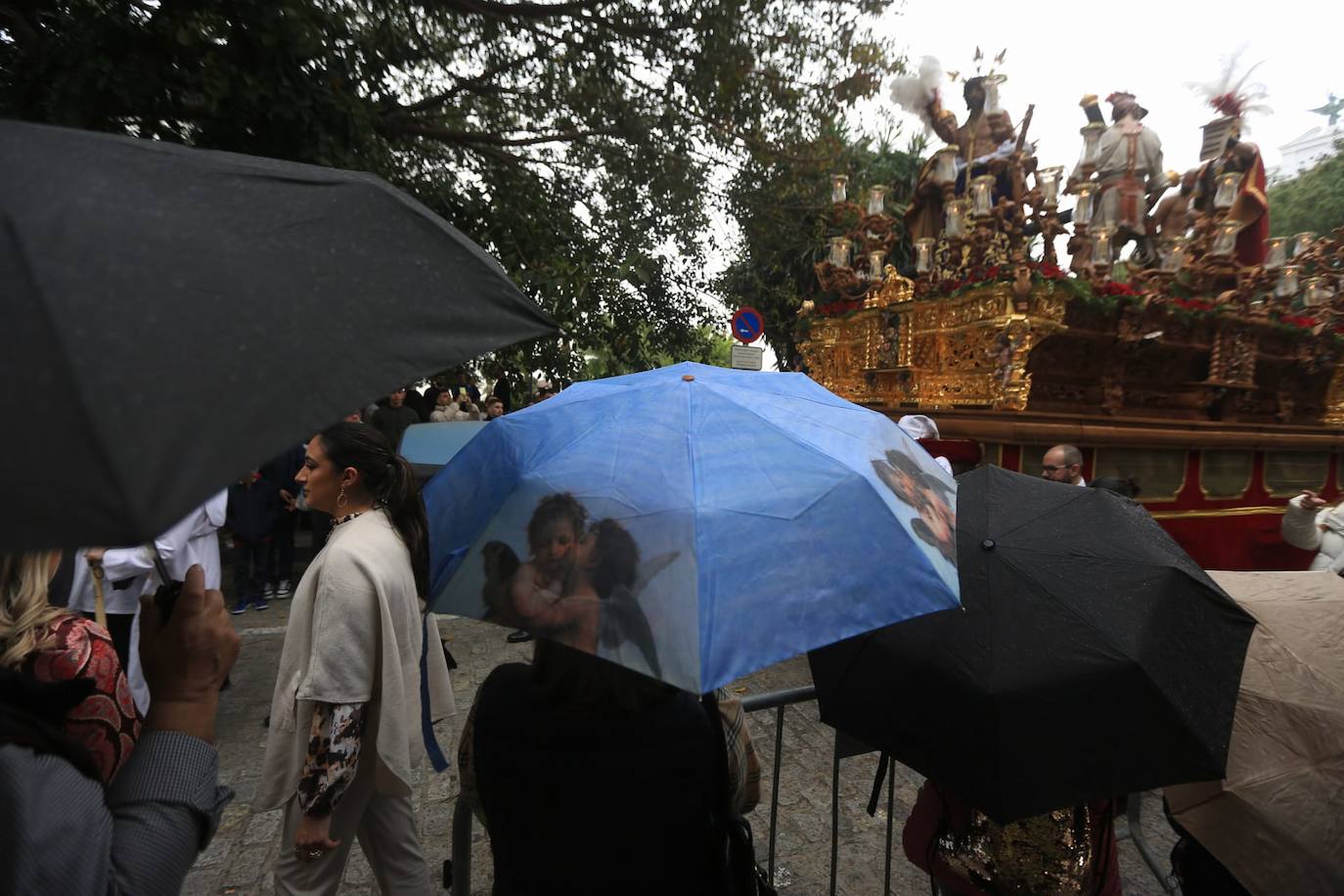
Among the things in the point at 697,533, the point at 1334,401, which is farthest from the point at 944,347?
the point at 697,533

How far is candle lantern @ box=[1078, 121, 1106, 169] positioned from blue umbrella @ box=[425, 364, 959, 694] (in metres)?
7.26

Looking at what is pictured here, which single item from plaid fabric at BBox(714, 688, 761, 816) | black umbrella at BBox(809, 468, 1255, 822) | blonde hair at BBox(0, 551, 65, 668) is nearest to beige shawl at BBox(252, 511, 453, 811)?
blonde hair at BBox(0, 551, 65, 668)

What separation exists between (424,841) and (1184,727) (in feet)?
10.7

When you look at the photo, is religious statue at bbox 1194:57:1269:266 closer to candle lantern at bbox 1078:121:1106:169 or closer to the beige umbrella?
candle lantern at bbox 1078:121:1106:169

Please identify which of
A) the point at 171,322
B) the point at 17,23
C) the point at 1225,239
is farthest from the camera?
the point at 1225,239

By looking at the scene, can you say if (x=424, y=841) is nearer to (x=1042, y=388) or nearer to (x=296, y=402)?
(x=296, y=402)

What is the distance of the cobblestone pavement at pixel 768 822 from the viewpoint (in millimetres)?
3115

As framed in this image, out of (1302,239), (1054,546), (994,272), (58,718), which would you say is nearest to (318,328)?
(58,718)

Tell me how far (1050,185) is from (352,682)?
7.54 meters

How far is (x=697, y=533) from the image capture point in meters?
1.33

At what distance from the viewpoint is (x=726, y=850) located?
149 cm

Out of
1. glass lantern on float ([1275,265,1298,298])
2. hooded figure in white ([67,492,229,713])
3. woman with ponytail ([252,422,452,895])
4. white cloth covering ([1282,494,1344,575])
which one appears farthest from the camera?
glass lantern on float ([1275,265,1298,298])

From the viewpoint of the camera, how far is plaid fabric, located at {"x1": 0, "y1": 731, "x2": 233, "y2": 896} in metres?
1.00

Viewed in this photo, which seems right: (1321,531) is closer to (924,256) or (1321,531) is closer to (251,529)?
(924,256)
